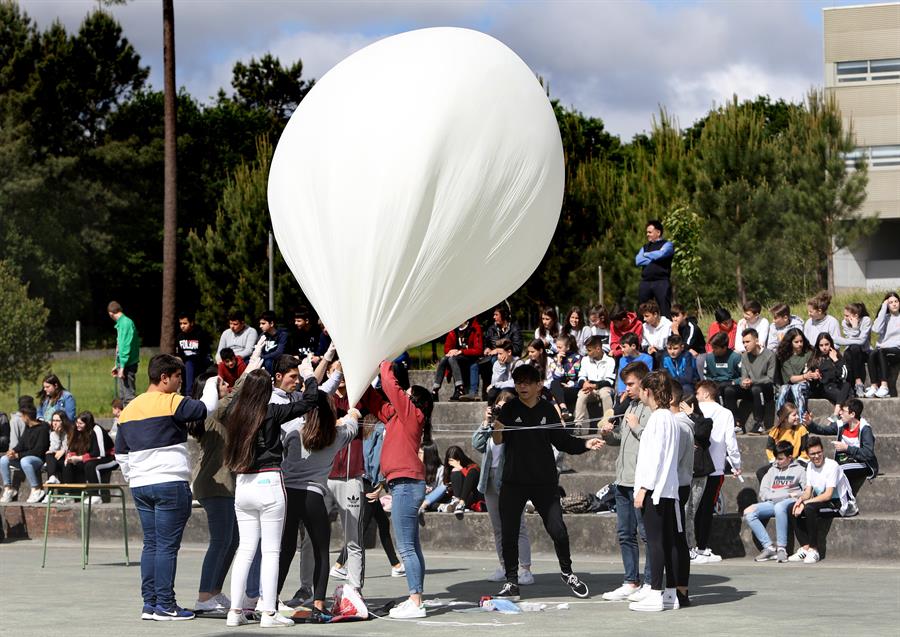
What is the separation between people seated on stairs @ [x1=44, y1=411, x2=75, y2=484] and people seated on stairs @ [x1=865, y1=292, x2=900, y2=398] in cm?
993

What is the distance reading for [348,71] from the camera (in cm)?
835

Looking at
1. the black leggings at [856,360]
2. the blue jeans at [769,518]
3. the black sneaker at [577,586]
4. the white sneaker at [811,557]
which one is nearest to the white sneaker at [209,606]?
the black sneaker at [577,586]

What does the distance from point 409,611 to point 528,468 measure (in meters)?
1.50

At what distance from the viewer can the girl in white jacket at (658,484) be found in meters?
8.87

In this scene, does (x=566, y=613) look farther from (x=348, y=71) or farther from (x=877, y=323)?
(x=877, y=323)

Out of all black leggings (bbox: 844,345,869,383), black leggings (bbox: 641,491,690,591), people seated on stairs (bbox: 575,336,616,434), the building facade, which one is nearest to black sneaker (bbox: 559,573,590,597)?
black leggings (bbox: 641,491,690,591)

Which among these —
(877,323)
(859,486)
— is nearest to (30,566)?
(859,486)

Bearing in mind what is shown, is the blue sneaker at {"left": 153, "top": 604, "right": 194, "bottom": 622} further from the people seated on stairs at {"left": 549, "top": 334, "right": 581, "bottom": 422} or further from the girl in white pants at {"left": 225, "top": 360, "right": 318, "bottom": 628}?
the people seated on stairs at {"left": 549, "top": 334, "right": 581, "bottom": 422}

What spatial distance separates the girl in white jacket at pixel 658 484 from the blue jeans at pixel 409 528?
4.90 ft

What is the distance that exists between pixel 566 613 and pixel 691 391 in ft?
19.7

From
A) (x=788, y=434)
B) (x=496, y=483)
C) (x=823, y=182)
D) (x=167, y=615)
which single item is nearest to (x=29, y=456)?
(x=496, y=483)

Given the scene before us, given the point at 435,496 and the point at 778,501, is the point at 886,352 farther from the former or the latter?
the point at 435,496

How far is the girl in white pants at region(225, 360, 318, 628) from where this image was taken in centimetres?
830

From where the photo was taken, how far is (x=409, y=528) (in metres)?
8.81
